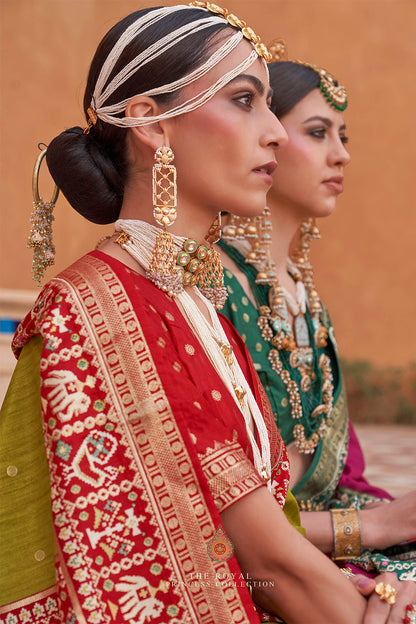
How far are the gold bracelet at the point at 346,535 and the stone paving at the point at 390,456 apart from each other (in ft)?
9.50

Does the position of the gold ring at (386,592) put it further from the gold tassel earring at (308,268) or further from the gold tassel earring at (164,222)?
the gold tassel earring at (308,268)

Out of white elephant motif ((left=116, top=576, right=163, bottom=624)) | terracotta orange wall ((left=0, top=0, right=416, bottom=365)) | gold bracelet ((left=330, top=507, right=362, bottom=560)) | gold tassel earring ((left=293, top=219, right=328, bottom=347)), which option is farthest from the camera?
terracotta orange wall ((left=0, top=0, right=416, bottom=365))

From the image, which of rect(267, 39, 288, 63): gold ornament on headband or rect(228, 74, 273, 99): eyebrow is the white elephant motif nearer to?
rect(228, 74, 273, 99): eyebrow

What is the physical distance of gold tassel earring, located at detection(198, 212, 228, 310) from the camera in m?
1.55

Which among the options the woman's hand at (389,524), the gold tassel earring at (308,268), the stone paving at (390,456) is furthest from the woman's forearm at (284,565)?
the stone paving at (390,456)

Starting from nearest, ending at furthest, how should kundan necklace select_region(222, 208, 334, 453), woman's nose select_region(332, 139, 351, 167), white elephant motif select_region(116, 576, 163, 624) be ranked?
white elephant motif select_region(116, 576, 163, 624) < kundan necklace select_region(222, 208, 334, 453) < woman's nose select_region(332, 139, 351, 167)

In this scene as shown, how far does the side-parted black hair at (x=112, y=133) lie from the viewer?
4.69 ft

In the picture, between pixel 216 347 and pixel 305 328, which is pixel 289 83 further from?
pixel 216 347

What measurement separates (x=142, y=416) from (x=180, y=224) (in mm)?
453

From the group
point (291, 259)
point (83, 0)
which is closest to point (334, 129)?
point (291, 259)

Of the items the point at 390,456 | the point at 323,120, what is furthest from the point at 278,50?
the point at 390,456

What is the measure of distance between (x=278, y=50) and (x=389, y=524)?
158cm

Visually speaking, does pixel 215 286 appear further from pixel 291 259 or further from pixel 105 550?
pixel 291 259

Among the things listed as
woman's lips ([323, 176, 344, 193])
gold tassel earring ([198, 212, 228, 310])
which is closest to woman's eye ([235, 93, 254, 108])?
gold tassel earring ([198, 212, 228, 310])
